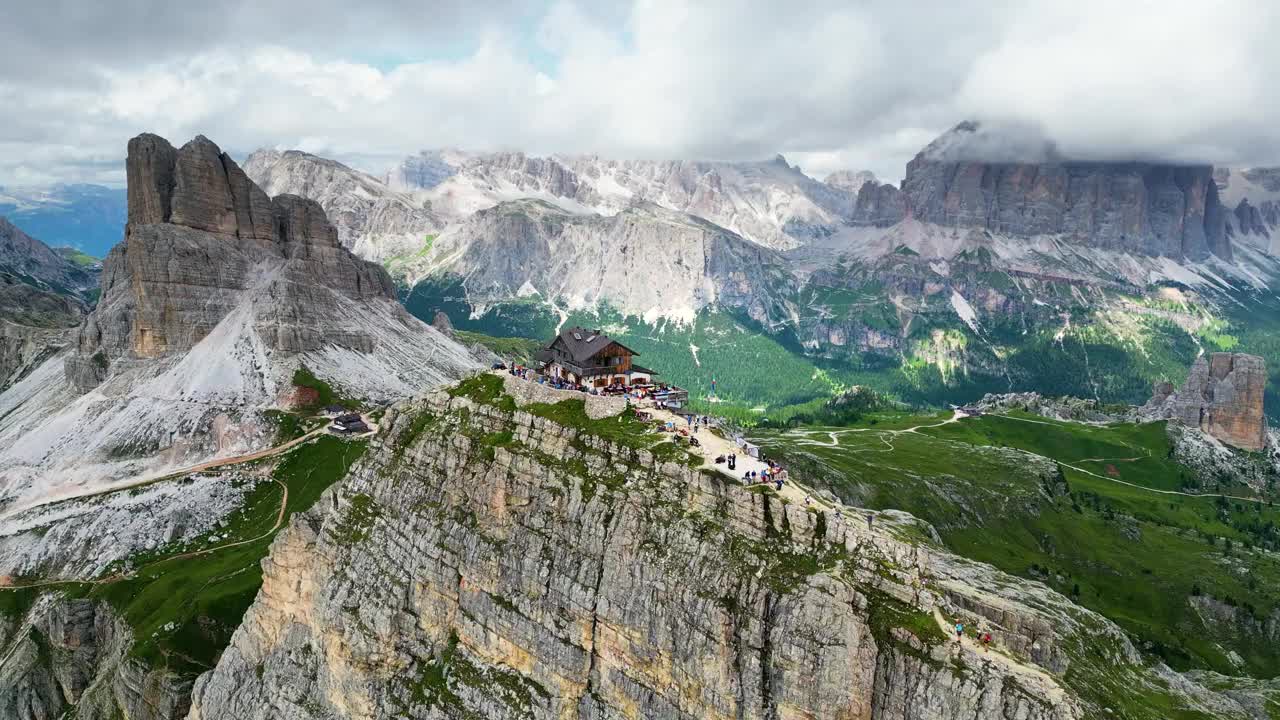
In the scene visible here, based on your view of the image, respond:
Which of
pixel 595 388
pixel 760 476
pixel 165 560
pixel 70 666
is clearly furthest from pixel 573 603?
pixel 165 560

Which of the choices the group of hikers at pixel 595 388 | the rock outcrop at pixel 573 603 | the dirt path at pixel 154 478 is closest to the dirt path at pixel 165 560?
the dirt path at pixel 154 478

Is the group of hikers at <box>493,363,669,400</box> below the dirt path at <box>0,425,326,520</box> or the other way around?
the other way around

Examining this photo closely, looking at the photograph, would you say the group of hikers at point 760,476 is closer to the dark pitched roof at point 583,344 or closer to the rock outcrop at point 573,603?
the rock outcrop at point 573,603

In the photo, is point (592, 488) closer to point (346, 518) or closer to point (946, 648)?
point (946, 648)

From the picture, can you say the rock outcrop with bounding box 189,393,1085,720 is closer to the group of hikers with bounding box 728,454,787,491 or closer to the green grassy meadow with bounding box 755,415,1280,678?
the group of hikers with bounding box 728,454,787,491

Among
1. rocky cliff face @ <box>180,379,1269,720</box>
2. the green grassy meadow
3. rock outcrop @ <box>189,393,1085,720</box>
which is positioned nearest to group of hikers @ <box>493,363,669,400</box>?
rocky cliff face @ <box>180,379,1269,720</box>

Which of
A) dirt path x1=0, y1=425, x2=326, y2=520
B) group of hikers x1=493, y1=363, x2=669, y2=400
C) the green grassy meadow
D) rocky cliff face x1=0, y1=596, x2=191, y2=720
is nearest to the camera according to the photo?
group of hikers x1=493, y1=363, x2=669, y2=400

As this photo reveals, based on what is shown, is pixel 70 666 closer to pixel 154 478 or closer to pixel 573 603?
pixel 154 478
